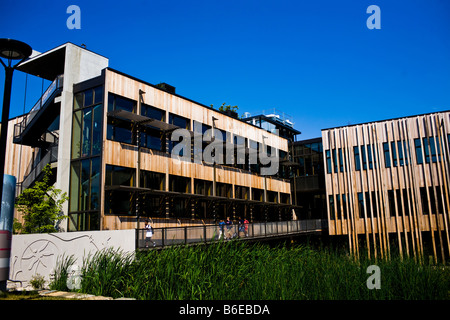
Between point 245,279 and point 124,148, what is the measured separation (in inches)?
558

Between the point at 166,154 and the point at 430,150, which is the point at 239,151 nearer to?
the point at 166,154

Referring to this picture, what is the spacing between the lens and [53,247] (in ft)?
59.8

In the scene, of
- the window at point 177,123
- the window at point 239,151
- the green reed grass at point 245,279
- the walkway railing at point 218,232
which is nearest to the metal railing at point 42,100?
the window at point 177,123

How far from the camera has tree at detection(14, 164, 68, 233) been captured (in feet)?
71.5

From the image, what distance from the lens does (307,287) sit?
36.1 feet

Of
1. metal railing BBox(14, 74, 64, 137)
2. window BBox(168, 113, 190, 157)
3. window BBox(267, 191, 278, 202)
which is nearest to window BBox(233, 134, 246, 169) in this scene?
window BBox(267, 191, 278, 202)

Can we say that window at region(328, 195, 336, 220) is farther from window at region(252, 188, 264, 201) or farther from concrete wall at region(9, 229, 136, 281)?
concrete wall at region(9, 229, 136, 281)

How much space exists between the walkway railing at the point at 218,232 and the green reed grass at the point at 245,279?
69.6 inches

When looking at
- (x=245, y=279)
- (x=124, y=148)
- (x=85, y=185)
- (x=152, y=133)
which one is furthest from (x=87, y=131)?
(x=245, y=279)

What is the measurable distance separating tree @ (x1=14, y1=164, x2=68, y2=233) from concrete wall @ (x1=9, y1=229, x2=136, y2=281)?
7.71 feet

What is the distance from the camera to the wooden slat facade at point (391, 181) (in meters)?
30.2
